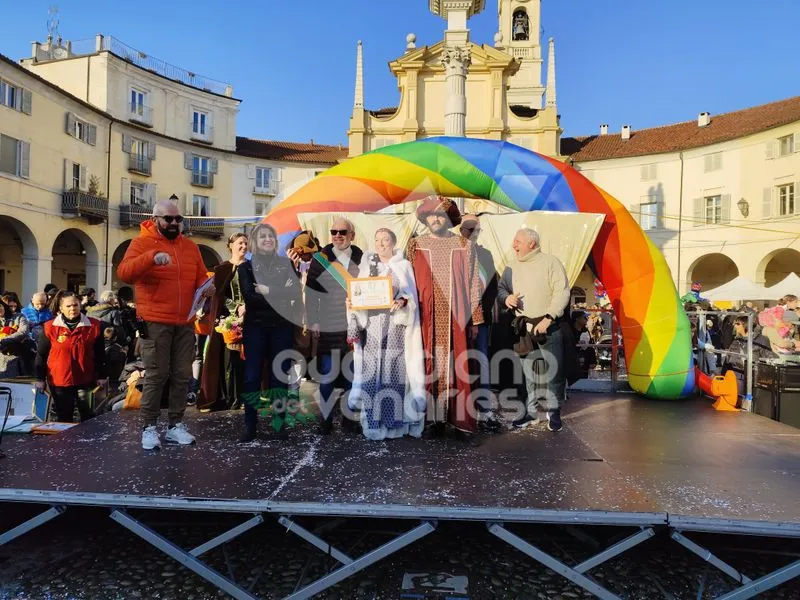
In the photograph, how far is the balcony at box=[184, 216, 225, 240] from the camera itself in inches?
1207

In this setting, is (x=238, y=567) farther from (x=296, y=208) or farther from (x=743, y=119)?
(x=743, y=119)

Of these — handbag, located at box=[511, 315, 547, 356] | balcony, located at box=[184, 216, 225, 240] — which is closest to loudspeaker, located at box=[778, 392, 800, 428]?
handbag, located at box=[511, 315, 547, 356]

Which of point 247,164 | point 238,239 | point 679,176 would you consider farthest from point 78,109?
point 679,176

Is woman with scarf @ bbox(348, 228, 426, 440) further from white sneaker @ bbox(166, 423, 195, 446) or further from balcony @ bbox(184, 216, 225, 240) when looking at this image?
balcony @ bbox(184, 216, 225, 240)

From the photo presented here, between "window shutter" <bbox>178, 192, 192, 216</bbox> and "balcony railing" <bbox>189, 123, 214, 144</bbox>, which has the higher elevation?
"balcony railing" <bbox>189, 123, 214, 144</bbox>

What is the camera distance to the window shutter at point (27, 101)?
68.9 feet

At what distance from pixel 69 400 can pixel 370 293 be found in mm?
3313

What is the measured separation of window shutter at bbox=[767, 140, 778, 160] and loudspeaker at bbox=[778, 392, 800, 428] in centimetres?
2417

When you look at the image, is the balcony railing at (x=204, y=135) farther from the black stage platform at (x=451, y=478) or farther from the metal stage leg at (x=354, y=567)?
the metal stage leg at (x=354, y=567)

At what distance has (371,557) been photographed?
2824mm

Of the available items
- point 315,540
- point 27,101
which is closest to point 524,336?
point 315,540

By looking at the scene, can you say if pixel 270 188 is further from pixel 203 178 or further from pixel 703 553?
pixel 703 553

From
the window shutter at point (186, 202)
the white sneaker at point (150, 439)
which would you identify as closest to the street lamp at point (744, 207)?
the window shutter at point (186, 202)

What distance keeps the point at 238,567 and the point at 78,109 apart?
→ 26735 millimetres
